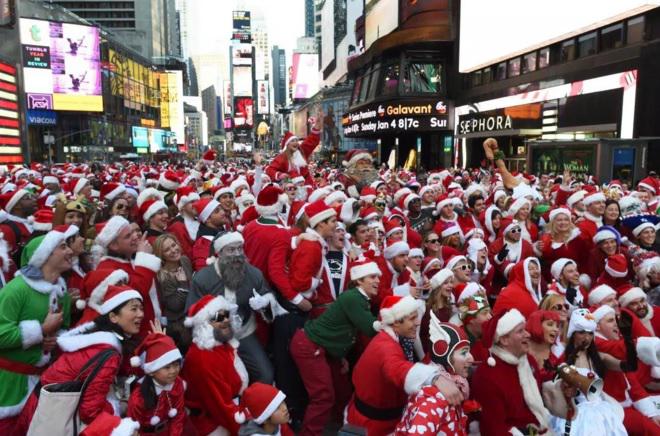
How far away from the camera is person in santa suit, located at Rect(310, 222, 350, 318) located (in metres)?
5.11

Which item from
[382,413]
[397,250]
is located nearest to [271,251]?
[397,250]

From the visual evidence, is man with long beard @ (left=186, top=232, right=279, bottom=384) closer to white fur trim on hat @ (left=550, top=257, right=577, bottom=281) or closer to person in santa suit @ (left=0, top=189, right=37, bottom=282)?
white fur trim on hat @ (left=550, top=257, right=577, bottom=281)

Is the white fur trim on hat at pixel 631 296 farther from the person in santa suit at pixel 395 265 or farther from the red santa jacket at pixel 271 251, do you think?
the red santa jacket at pixel 271 251

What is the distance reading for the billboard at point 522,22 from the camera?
2075 centimetres

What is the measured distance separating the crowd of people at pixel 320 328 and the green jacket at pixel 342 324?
2 centimetres

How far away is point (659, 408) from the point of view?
12.8 feet

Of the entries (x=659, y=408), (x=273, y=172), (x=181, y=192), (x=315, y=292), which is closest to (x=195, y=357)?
(x=315, y=292)

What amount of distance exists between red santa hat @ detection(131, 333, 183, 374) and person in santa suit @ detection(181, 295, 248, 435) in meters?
0.41

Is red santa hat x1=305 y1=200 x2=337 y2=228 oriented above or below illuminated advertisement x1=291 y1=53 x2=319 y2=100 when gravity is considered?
below

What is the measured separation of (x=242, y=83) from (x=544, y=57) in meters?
178

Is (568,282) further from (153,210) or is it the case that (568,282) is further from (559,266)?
(153,210)

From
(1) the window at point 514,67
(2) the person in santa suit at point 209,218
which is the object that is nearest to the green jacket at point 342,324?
(2) the person in santa suit at point 209,218

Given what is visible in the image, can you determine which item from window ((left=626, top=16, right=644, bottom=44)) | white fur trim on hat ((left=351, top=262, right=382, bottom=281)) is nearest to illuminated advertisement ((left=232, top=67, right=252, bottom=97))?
window ((left=626, top=16, right=644, bottom=44))

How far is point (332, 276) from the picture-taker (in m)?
5.18
